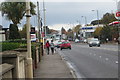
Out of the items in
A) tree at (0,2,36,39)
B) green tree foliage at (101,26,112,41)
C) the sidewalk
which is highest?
tree at (0,2,36,39)

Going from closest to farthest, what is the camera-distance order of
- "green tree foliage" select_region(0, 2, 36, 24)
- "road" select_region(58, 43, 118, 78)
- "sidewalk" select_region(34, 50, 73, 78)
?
"road" select_region(58, 43, 118, 78) → "sidewalk" select_region(34, 50, 73, 78) → "green tree foliage" select_region(0, 2, 36, 24)

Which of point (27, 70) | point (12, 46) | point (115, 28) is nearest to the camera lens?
point (27, 70)

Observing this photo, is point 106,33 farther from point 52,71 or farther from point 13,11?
point 52,71

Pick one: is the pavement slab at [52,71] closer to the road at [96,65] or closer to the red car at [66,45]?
the road at [96,65]

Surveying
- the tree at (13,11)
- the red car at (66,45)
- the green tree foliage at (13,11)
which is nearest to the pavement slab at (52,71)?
the tree at (13,11)

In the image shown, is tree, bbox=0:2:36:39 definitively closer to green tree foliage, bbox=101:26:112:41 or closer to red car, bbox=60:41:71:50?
red car, bbox=60:41:71:50

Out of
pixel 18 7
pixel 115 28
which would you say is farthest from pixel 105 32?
pixel 18 7

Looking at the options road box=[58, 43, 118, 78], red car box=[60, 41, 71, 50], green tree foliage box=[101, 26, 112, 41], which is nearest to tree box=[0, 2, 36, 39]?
road box=[58, 43, 118, 78]

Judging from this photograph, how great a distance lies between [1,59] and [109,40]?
88.4m

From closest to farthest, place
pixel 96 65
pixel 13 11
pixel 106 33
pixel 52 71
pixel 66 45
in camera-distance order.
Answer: pixel 52 71 → pixel 96 65 → pixel 13 11 → pixel 66 45 → pixel 106 33

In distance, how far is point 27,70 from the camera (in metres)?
11.1

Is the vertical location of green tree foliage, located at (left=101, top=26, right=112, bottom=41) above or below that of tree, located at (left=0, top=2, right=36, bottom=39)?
below

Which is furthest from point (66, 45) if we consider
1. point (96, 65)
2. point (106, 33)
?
point (106, 33)

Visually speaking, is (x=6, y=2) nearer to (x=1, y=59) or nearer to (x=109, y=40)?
(x=1, y=59)
